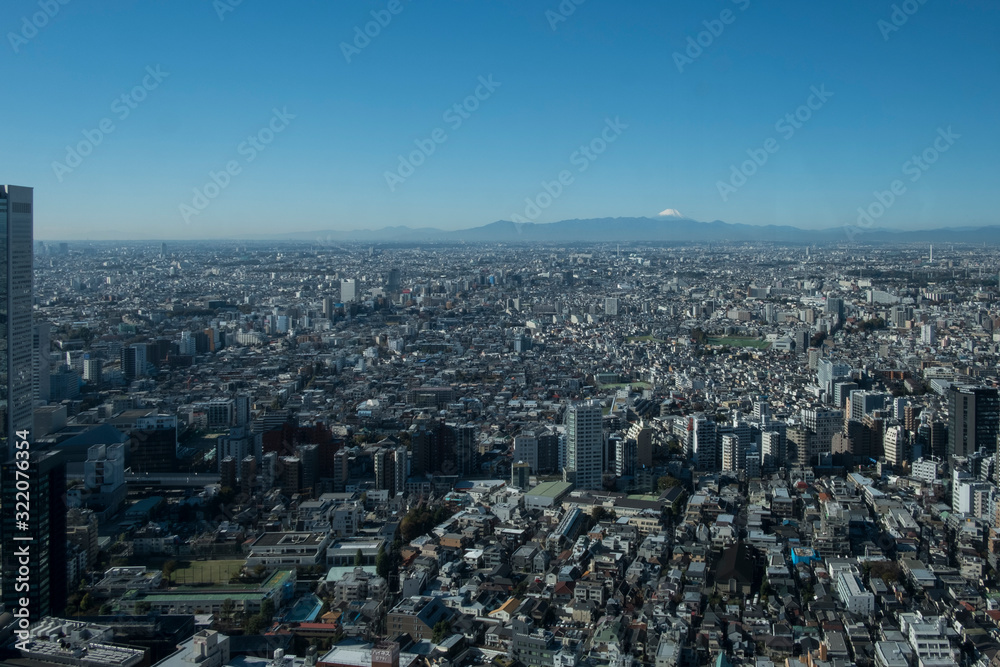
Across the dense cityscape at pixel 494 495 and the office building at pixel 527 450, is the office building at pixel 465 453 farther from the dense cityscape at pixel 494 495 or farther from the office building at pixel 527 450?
the office building at pixel 527 450

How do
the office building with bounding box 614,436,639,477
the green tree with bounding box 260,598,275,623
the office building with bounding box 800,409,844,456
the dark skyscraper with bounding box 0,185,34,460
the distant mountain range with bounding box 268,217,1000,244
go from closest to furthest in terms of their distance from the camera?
1. the green tree with bounding box 260,598,275,623
2. the dark skyscraper with bounding box 0,185,34,460
3. the office building with bounding box 614,436,639,477
4. the office building with bounding box 800,409,844,456
5. the distant mountain range with bounding box 268,217,1000,244

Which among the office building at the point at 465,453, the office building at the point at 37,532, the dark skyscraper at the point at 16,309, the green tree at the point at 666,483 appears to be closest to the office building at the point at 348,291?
the office building at the point at 465,453

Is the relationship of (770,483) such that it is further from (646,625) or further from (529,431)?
(646,625)

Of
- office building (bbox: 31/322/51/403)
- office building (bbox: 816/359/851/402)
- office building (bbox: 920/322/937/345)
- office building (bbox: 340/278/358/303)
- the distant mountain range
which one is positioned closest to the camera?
office building (bbox: 31/322/51/403)

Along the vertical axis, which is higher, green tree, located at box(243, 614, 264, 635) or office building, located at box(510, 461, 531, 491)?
office building, located at box(510, 461, 531, 491)

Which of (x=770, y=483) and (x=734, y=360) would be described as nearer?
(x=770, y=483)

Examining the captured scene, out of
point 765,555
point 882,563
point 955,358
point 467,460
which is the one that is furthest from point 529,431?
point 955,358

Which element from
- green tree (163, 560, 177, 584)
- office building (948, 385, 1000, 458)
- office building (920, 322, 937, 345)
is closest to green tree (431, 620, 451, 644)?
green tree (163, 560, 177, 584)

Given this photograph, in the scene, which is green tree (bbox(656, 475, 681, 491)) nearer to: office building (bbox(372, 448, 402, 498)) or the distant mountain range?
office building (bbox(372, 448, 402, 498))
